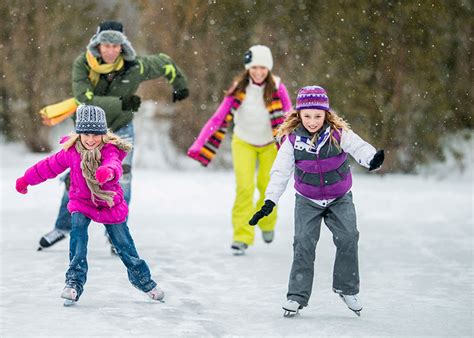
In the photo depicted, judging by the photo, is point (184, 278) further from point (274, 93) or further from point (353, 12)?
point (353, 12)

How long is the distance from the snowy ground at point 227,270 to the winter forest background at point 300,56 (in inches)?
32.5

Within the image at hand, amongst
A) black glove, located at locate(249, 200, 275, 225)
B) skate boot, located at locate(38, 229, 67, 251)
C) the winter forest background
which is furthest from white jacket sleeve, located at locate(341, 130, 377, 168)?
the winter forest background

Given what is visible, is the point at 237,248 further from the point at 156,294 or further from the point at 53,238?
the point at 156,294

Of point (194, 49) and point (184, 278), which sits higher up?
point (194, 49)

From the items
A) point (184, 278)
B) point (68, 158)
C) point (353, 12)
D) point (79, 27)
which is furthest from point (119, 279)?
point (79, 27)

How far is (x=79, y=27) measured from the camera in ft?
46.6

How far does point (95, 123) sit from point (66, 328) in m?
1.27

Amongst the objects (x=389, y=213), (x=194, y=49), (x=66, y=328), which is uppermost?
(x=194, y=49)

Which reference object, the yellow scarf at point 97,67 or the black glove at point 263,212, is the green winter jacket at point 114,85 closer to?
the yellow scarf at point 97,67

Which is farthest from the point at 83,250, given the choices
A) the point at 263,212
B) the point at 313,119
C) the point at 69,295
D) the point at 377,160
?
the point at 377,160

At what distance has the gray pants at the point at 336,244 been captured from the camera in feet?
19.5

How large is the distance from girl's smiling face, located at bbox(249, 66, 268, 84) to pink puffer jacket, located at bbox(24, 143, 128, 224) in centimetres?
253

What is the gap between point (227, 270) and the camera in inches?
297

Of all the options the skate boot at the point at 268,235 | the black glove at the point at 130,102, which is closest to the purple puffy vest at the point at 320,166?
the black glove at the point at 130,102
